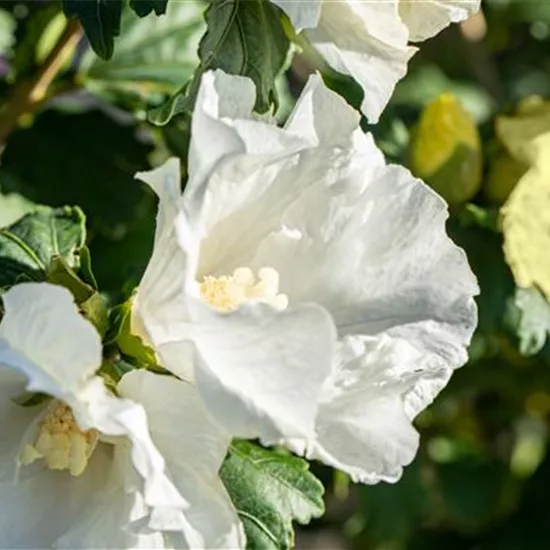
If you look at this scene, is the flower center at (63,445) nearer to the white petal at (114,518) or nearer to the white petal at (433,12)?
the white petal at (114,518)

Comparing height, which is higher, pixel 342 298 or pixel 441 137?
pixel 342 298

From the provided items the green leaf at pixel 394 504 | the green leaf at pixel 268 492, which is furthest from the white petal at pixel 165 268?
the green leaf at pixel 394 504

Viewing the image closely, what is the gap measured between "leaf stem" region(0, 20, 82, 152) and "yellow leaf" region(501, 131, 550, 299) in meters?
0.40

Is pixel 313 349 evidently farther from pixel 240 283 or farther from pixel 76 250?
pixel 76 250

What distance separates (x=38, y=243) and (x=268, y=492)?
0.25 meters

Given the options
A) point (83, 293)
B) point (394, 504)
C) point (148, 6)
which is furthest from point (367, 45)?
point (394, 504)

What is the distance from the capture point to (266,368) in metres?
0.82

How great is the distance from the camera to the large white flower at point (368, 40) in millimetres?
1013

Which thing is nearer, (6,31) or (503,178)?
(503,178)

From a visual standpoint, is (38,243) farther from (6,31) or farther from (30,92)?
(6,31)

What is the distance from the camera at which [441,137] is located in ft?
4.75

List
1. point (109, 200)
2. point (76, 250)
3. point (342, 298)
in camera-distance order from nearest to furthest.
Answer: point (342, 298)
point (76, 250)
point (109, 200)

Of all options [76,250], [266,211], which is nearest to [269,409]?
[266,211]

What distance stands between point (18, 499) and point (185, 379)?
13 cm
